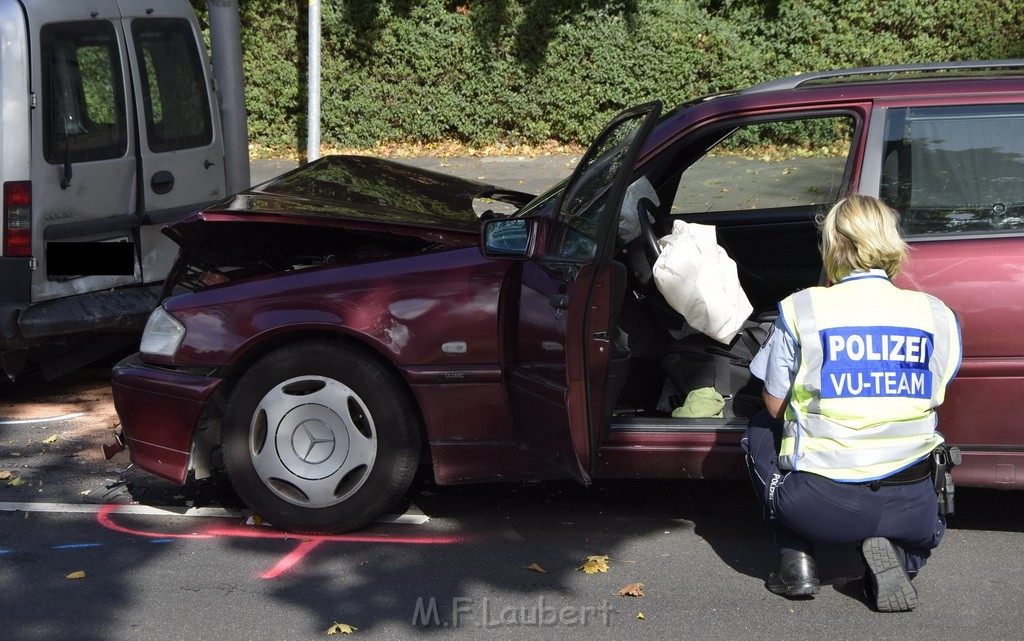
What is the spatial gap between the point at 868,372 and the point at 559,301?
1036 millimetres

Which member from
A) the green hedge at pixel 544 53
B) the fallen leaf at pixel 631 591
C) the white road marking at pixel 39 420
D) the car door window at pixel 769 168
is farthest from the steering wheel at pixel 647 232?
the green hedge at pixel 544 53

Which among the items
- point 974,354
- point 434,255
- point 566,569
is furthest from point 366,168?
point 974,354

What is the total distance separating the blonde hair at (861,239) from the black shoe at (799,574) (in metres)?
0.94

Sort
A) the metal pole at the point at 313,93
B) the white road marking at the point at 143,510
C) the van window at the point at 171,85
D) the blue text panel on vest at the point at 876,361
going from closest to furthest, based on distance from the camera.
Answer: the blue text panel on vest at the point at 876,361, the white road marking at the point at 143,510, the van window at the point at 171,85, the metal pole at the point at 313,93

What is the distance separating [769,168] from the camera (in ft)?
20.4

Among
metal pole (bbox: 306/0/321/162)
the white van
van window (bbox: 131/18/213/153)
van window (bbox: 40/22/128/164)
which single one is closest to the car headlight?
the white van

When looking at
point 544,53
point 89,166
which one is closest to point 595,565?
point 89,166

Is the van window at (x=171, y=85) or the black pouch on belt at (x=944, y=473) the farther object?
the van window at (x=171, y=85)

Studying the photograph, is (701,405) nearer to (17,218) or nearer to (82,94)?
(17,218)

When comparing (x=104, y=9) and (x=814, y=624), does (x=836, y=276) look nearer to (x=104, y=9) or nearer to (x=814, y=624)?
(x=814, y=624)

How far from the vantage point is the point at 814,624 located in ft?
12.5

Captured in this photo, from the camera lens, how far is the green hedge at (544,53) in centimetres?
1287

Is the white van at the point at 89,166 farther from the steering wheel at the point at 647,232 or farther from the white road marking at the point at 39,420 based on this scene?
the steering wheel at the point at 647,232

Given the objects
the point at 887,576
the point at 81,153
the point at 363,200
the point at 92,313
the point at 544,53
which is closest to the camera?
the point at 887,576
